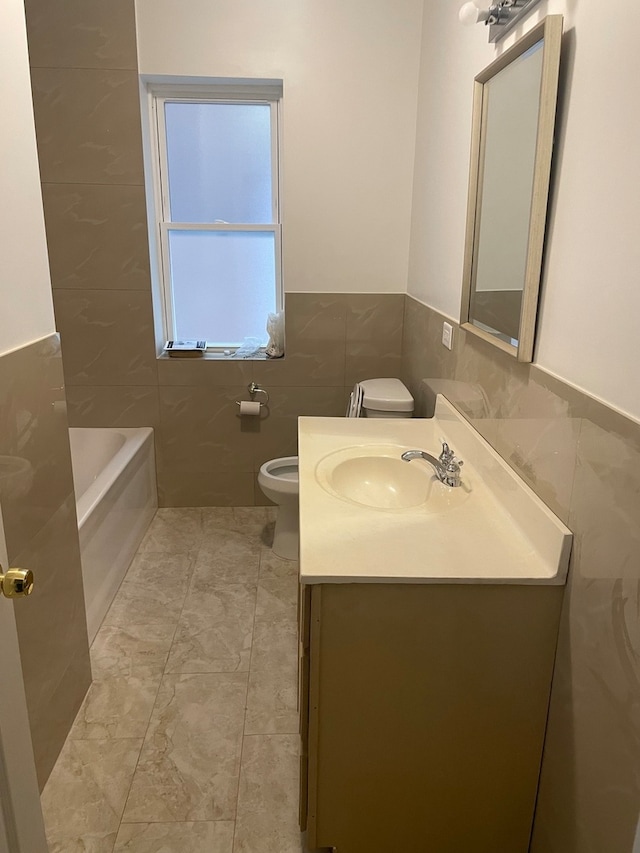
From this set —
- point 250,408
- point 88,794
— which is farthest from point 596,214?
point 250,408

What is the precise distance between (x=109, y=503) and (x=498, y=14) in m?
2.10

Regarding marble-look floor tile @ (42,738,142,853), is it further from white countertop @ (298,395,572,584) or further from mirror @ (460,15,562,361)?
mirror @ (460,15,562,361)

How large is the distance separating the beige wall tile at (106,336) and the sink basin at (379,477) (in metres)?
1.57

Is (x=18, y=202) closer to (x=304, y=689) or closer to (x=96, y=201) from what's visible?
(x=304, y=689)

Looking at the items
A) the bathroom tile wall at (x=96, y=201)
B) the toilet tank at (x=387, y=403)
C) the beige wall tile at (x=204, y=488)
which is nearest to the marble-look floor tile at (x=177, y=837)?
the toilet tank at (x=387, y=403)

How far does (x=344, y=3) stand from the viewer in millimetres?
2721

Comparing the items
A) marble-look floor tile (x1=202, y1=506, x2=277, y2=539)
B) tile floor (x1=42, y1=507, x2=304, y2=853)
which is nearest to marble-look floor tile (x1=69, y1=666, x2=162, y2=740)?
tile floor (x1=42, y1=507, x2=304, y2=853)

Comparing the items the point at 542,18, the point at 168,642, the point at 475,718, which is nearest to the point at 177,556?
the point at 168,642

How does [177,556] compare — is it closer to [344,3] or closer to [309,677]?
[309,677]

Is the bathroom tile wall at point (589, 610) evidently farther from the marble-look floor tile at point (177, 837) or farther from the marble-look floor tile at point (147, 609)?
the marble-look floor tile at point (147, 609)

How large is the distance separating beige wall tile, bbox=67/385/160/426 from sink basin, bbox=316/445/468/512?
5.12ft

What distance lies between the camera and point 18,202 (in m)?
1.46

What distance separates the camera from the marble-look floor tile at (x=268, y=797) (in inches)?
60.2

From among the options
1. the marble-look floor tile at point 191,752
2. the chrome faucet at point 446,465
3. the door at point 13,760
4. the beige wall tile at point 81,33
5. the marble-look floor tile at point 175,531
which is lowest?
the marble-look floor tile at point 191,752
